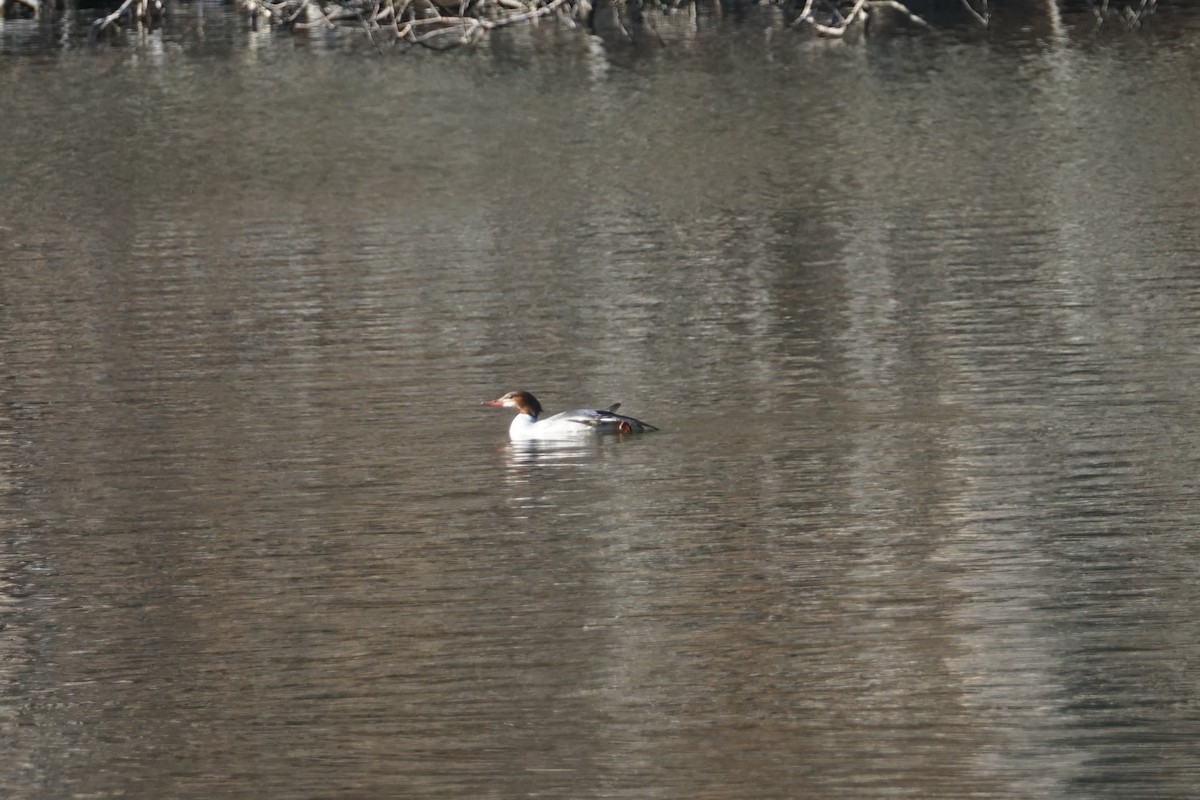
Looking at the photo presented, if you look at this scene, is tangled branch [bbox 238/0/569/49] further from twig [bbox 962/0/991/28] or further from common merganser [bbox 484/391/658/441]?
common merganser [bbox 484/391/658/441]

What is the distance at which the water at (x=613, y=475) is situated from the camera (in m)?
10.0

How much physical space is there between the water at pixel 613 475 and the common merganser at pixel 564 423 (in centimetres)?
15

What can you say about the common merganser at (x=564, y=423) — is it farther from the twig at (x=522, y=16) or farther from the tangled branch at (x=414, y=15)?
the twig at (x=522, y=16)

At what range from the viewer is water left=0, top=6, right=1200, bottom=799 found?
1000 cm

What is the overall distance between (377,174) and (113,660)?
64.0ft

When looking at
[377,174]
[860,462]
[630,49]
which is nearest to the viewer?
[860,462]

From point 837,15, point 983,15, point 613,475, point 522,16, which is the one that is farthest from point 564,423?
point 983,15

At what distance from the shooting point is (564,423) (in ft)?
51.1

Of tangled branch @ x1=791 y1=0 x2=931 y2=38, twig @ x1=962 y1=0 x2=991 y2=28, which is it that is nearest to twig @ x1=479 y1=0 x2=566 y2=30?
tangled branch @ x1=791 y1=0 x2=931 y2=38

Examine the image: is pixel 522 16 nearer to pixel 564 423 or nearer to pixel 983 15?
pixel 983 15

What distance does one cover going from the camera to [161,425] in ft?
54.5

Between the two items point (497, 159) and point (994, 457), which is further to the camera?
point (497, 159)


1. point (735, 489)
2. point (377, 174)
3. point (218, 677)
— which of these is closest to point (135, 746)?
point (218, 677)

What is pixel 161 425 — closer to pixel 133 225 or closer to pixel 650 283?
pixel 650 283
